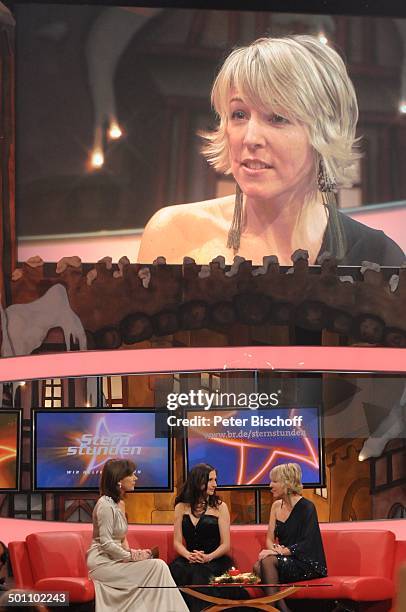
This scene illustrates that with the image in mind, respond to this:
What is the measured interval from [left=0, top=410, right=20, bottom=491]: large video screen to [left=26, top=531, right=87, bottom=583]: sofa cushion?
51 cm

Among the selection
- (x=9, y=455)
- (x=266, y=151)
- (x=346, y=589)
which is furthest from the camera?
(x=266, y=151)

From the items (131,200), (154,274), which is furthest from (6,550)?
(131,200)

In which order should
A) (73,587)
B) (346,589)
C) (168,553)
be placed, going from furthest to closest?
(168,553) < (73,587) < (346,589)

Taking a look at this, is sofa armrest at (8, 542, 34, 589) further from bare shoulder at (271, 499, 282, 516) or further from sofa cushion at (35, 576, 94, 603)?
bare shoulder at (271, 499, 282, 516)

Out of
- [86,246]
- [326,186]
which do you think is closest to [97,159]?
[86,246]

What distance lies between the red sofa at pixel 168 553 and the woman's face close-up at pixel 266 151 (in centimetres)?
250

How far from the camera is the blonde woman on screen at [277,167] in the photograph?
6.76 meters

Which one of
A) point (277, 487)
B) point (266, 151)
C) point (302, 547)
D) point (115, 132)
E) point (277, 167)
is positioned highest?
point (115, 132)

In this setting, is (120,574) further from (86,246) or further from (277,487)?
(86,246)

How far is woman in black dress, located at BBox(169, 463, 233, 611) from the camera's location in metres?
5.82

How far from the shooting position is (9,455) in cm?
650

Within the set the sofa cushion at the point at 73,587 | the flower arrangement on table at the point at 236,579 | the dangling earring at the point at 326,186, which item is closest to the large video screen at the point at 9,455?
the sofa cushion at the point at 73,587

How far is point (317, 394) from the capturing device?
21.6 feet

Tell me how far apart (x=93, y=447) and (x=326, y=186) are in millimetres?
2575
